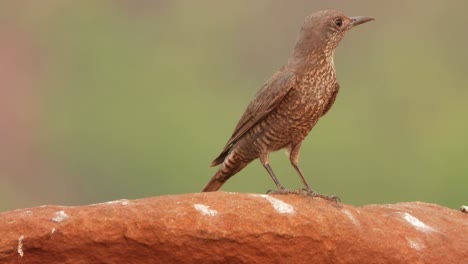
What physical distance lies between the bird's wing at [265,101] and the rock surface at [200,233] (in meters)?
1.11

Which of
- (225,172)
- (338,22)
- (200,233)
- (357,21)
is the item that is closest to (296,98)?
(338,22)

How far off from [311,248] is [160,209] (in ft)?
3.63

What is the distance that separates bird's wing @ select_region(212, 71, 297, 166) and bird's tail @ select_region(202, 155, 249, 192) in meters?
0.16

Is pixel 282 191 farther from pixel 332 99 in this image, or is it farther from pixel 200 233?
pixel 332 99

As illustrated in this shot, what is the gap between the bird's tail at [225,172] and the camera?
8.34 metres

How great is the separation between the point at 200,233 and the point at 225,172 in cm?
201

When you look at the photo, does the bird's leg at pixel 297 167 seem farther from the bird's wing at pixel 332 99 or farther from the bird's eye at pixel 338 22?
the bird's eye at pixel 338 22

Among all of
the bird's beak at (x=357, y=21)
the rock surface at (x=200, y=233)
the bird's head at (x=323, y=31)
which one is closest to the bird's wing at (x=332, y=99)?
the bird's head at (x=323, y=31)

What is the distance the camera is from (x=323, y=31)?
317 inches

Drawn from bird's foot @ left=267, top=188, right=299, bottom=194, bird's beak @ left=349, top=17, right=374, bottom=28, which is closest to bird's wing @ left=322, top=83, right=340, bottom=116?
bird's beak @ left=349, top=17, right=374, bottom=28

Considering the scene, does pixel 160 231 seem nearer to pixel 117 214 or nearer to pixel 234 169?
pixel 117 214

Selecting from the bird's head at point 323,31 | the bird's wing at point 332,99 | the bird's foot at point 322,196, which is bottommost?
the bird's foot at point 322,196

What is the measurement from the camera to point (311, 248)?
668cm

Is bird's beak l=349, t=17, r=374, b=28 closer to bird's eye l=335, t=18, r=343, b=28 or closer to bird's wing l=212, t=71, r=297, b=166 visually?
bird's eye l=335, t=18, r=343, b=28
